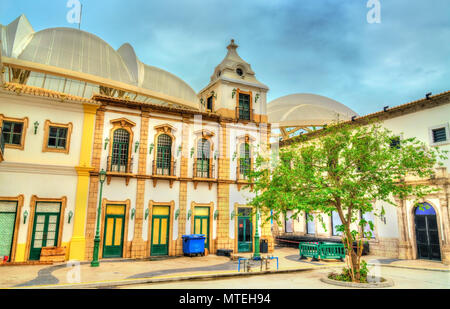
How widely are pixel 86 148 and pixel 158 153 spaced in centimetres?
437

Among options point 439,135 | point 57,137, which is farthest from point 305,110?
point 57,137

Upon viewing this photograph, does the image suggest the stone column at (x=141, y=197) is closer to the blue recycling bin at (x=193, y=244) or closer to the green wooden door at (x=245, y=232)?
the blue recycling bin at (x=193, y=244)

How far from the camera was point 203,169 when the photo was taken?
22484 mm

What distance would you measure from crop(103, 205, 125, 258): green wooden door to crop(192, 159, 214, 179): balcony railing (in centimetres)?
552

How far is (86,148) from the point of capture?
61.6ft

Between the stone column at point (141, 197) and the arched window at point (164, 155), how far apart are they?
0.96 metres

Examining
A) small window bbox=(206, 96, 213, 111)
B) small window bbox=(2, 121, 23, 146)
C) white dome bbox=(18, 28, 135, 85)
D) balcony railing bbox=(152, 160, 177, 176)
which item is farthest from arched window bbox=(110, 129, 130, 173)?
small window bbox=(206, 96, 213, 111)

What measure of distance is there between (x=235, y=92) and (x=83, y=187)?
12.5m

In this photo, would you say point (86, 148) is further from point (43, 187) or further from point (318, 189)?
point (318, 189)

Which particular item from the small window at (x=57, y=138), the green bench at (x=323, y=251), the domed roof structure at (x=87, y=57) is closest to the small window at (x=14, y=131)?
the small window at (x=57, y=138)

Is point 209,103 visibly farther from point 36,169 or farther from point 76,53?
point 36,169

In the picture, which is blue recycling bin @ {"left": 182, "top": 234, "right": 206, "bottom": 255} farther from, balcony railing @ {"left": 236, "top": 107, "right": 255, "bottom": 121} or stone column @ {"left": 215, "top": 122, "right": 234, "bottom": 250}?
balcony railing @ {"left": 236, "top": 107, "right": 255, "bottom": 121}

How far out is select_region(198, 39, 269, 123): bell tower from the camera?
2414 centimetres
